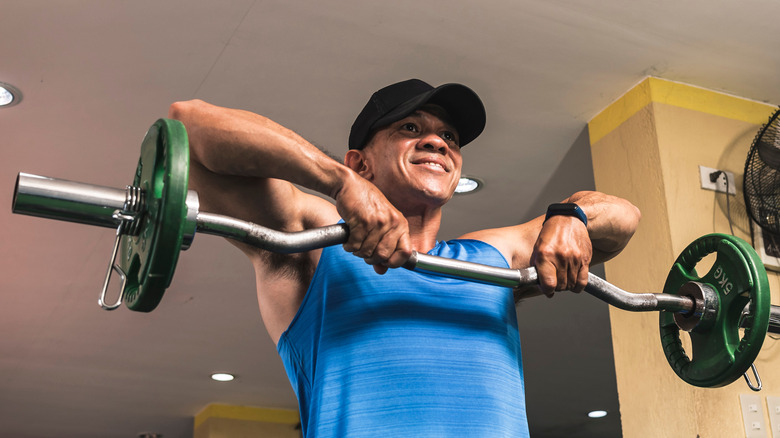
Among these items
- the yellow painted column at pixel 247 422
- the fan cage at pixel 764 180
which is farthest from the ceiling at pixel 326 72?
the yellow painted column at pixel 247 422

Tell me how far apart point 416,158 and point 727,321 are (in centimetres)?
62

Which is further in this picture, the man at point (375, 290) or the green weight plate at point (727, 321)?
the green weight plate at point (727, 321)

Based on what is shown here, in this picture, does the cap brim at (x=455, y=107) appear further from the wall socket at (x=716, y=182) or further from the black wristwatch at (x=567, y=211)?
the wall socket at (x=716, y=182)

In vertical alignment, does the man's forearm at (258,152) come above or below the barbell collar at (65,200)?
above

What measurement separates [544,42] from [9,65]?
1.66 metres

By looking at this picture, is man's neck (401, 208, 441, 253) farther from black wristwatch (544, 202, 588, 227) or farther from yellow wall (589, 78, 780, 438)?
yellow wall (589, 78, 780, 438)

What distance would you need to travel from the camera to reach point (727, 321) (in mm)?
1366

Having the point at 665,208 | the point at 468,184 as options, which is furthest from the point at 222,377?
the point at 665,208

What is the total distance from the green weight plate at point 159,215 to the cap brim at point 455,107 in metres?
0.63

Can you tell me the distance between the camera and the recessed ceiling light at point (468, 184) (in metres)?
3.18

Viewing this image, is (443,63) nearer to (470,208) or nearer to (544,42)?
(544,42)

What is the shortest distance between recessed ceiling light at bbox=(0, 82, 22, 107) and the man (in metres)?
1.66

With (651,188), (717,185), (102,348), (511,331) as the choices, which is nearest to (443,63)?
(651,188)

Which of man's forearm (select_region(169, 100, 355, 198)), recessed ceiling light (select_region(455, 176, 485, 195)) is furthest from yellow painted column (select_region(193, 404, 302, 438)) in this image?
man's forearm (select_region(169, 100, 355, 198))
